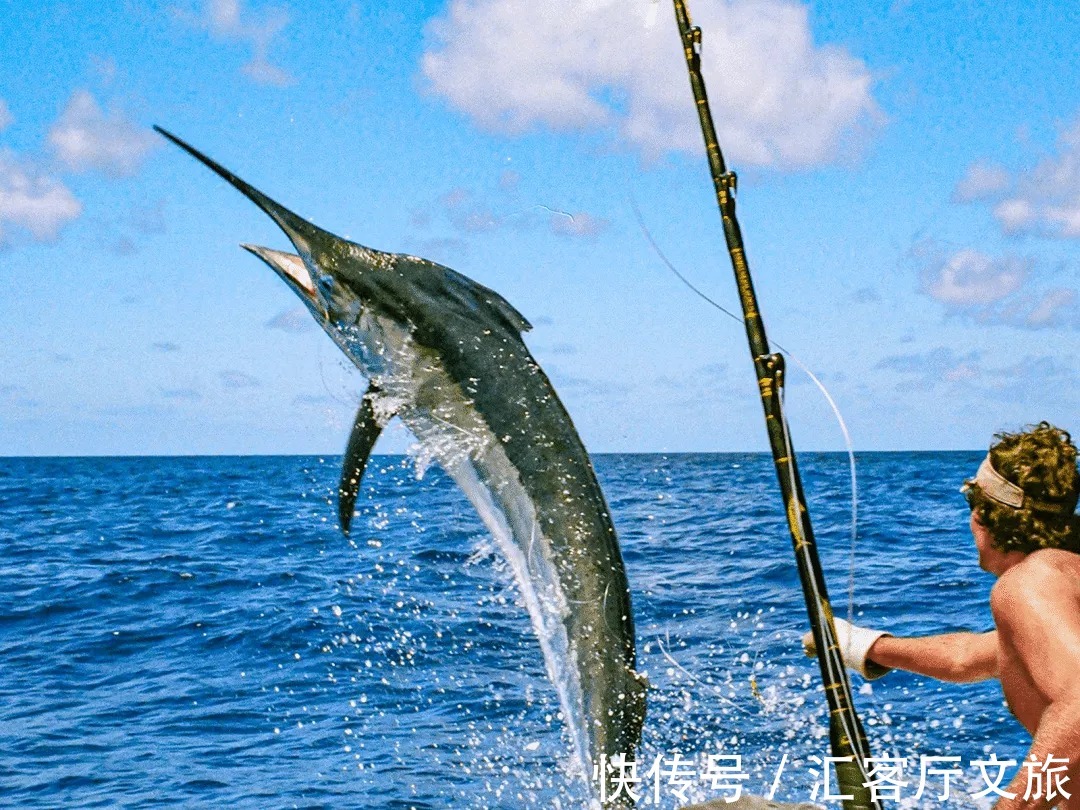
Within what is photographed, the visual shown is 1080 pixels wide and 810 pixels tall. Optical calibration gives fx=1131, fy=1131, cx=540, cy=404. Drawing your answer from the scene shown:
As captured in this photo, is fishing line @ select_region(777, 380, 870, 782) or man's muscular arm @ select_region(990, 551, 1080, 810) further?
fishing line @ select_region(777, 380, 870, 782)

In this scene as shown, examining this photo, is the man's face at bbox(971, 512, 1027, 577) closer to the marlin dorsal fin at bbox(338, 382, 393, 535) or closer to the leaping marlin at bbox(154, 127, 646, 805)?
the leaping marlin at bbox(154, 127, 646, 805)

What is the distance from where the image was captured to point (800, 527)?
3906 millimetres

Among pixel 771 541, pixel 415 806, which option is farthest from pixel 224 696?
pixel 771 541

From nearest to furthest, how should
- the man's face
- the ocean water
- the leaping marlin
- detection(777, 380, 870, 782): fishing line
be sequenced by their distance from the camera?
1. detection(777, 380, 870, 782): fishing line
2. the man's face
3. the leaping marlin
4. the ocean water

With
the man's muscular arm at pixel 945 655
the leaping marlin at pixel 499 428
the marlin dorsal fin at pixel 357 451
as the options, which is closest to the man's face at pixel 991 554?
the man's muscular arm at pixel 945 655

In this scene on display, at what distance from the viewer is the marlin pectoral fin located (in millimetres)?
4523

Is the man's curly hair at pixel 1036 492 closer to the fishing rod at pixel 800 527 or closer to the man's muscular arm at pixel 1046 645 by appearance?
the man's muscular arm at pixel 1046 645

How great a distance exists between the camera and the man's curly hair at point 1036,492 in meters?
3.83

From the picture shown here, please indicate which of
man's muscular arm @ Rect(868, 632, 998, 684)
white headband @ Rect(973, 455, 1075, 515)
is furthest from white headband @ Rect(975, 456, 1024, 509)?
man's muscular arm @ Rect(868, 632, 998, 684)

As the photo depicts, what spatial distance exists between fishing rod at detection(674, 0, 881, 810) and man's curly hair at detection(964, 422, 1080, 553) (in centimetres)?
64

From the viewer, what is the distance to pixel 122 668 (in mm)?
11562

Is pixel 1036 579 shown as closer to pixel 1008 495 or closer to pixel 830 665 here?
pixel 1008 495

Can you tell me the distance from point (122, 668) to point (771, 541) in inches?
390

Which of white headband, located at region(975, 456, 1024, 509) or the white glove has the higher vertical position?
white headband, located at region(975, 456, 1024, 509)
